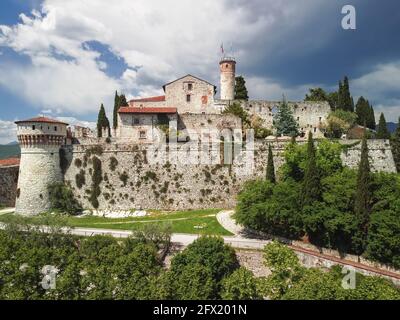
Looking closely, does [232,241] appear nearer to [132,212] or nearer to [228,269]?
[228,269]

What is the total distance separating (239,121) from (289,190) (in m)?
18.8

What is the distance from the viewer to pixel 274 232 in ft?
101

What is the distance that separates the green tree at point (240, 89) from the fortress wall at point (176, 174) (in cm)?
1845

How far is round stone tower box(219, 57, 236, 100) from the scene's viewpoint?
5412 cm

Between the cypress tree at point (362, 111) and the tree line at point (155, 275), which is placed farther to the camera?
the cypress tree at point (362, 111)

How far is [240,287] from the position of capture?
853 inches

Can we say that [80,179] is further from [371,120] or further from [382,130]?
[371,120]

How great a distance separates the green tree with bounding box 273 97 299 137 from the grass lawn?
60.7 feet

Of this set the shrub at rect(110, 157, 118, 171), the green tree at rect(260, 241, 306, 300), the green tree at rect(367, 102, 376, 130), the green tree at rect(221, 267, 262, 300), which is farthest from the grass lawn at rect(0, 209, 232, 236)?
the green tree at rect(367, 102, 376, 130)

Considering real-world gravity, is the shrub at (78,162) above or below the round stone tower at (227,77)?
below

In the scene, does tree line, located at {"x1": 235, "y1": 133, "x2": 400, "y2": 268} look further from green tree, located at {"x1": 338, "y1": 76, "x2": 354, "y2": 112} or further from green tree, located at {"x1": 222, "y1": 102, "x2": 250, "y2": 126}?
green tree, located at {"x1": 338, "y1": 76, "x2": 354, "y2": 112}

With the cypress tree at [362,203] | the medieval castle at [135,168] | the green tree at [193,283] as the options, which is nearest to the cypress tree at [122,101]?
the medieval castle at [135,168]

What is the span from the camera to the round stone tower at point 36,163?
1570 inches

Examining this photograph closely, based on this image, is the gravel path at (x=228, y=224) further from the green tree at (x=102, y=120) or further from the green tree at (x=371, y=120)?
the green tree at (x=371, y=120)
